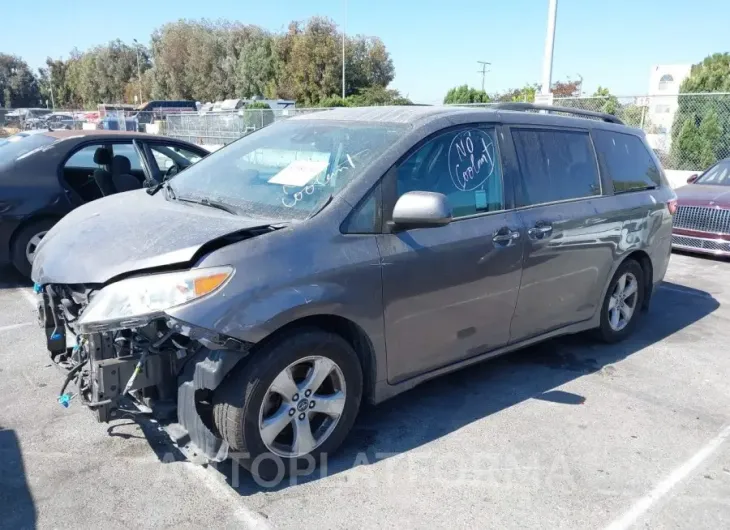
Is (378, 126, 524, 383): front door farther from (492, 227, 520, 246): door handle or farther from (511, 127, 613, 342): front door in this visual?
(511, 127, 613, 342): front door

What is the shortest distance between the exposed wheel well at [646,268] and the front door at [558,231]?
1.91ft

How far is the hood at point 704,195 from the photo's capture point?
28.4ft

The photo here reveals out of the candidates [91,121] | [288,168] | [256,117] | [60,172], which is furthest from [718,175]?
[91,121]

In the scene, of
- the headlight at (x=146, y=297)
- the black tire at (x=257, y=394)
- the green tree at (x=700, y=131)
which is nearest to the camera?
the headlight at (x=146, y=297)

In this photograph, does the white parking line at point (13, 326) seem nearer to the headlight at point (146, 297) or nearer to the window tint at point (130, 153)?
the window tint at point (130, 153)

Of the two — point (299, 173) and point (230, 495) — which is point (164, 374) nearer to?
point (230, 495)

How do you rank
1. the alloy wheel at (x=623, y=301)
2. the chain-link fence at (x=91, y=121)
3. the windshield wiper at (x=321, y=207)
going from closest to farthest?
the windshield wiper at (x=321, y=207), the alloy wheel at (x=623, y=301), the chain-link fence at (x=91, y=121)

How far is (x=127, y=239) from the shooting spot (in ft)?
9.86

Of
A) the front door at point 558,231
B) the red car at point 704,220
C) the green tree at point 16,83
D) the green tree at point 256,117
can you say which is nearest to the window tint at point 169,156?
the front door at point 558,231

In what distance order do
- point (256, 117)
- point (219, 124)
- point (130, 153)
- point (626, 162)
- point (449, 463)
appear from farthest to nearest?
point (219, 124)
point (256, 117)
point (130, 153)
point (626, 162)
point (449, 463)

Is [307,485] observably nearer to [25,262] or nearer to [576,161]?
[576,161]

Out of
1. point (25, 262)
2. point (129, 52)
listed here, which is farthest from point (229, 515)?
point (129, 52)

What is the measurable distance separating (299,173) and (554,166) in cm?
190

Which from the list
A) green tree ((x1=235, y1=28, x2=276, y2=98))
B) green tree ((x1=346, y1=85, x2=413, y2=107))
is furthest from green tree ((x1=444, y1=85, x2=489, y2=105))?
green tree ((x1=235, y1=28, x2=276, y2=98))
